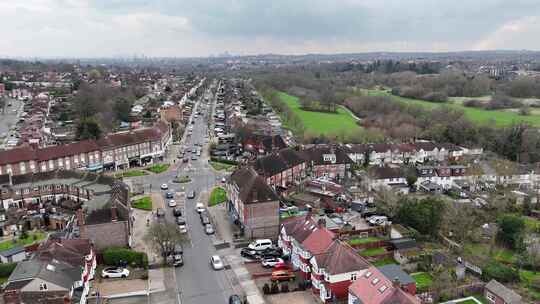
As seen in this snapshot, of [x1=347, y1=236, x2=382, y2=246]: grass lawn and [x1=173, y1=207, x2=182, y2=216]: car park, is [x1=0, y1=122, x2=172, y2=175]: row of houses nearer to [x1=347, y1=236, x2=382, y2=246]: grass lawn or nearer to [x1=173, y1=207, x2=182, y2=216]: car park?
[x1=173, y1=207, x2=182, y2=216]: car park

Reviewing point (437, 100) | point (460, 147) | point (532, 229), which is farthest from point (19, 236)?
point (437, 100)

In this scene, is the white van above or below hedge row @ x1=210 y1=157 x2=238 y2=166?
below

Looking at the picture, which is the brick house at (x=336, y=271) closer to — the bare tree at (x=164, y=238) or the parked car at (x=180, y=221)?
the bare tree at (x=164, y=238)

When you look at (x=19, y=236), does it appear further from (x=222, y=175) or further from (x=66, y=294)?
(x=222, y=175)

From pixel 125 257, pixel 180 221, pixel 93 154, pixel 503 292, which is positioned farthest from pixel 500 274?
pixel 93 154

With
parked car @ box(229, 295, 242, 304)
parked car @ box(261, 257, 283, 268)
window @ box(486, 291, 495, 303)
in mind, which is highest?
parked car @ box(261, 257, 283, 268)

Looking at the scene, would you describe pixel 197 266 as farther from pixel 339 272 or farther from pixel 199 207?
pixel 199 207

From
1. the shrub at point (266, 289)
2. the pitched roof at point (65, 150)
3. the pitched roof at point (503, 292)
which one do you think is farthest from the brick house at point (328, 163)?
the pitched roof at point (65, 150)

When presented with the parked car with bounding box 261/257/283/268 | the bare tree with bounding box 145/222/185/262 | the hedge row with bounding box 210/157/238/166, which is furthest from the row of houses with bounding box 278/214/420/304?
the hedge row with bounding box 210/157/238/166
